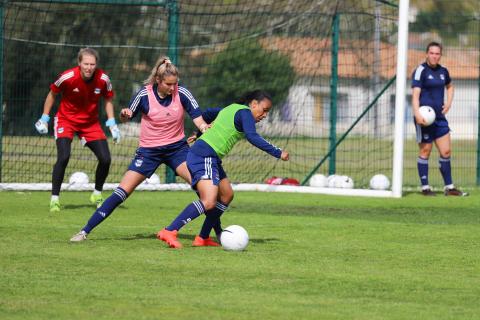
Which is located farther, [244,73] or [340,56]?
[244,73]

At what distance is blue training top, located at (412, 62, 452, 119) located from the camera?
16703 millimetres

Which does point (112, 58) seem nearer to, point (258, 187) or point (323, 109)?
point (323, 109)

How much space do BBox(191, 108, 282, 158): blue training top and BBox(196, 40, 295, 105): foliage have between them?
11.1m

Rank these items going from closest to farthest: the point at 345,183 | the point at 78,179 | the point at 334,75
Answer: the point at 78,179, the point at 345,183, the point at 334,75

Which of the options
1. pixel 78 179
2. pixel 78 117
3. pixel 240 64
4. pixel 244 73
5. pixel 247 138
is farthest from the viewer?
pixel 244 73

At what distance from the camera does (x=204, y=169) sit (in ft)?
33.1

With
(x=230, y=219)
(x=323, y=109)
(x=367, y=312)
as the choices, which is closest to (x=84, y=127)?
(x=230, y=219)

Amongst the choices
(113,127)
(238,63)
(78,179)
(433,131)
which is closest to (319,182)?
(433,131)

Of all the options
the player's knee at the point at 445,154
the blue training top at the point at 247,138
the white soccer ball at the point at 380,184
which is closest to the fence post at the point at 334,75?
the white soccer ball at the point at 380,184

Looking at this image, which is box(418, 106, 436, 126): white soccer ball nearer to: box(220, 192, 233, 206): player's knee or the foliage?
the foliage

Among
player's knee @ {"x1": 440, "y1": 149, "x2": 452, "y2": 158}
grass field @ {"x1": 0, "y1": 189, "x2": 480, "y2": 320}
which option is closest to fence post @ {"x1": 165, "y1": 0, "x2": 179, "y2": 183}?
grass field @ {"x1": 0, "y1": 189, "x2": 480, "y2": 320}

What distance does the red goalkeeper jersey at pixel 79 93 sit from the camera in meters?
13.3

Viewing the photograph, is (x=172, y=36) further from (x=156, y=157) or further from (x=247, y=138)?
(x=247, y=138)

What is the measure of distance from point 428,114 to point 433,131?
0.46 metres
